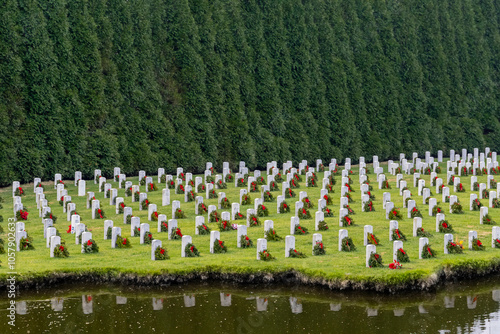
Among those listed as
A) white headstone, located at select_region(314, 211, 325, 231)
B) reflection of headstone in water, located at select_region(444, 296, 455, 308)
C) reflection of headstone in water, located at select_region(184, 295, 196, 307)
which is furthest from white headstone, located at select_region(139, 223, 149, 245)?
reflection of headstone in water, located at select_region(444, 296, 455, 308)

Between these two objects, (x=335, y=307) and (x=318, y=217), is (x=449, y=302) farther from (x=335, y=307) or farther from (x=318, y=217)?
(x=318, y=217)

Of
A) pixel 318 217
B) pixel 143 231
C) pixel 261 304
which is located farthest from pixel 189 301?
pixel 318 217

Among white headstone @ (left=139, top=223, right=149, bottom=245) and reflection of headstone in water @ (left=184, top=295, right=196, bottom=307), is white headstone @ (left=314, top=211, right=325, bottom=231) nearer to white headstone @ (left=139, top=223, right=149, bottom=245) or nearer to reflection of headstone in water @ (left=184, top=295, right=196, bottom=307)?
white headstone @ (left=139, top=223, right=149, bottom=245)

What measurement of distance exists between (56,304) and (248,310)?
177 inches

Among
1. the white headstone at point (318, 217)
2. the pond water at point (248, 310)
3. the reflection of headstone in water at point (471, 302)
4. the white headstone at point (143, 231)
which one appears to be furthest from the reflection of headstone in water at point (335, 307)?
the white headstone at point (143, 231)

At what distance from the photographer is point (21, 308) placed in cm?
1883

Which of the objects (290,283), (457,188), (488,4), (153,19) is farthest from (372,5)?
(290,283)

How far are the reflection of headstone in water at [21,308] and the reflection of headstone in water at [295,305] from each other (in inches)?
237

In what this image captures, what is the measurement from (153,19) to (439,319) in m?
27.9

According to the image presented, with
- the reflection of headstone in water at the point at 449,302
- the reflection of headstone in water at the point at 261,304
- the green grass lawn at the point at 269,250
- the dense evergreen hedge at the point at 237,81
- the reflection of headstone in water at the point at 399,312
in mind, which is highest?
the dense evergreen hedge at the point at 237,81

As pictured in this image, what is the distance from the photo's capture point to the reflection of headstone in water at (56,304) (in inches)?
741

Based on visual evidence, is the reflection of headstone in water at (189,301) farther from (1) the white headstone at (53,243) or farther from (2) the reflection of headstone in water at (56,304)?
(1) the white headstone at (53,243)

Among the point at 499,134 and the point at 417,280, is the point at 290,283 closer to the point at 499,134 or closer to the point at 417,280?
the point at 417,280

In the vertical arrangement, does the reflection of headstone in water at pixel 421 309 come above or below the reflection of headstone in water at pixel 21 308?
below
